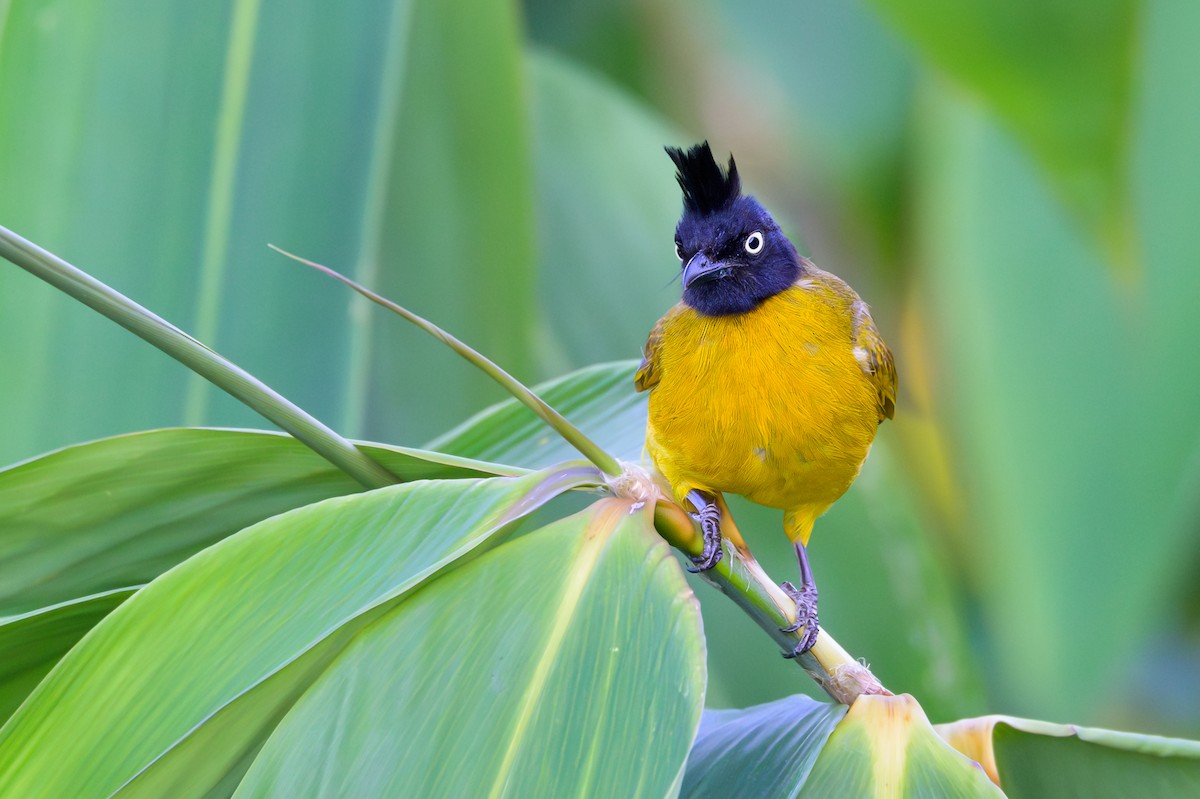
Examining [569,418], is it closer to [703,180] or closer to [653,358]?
[653,358]

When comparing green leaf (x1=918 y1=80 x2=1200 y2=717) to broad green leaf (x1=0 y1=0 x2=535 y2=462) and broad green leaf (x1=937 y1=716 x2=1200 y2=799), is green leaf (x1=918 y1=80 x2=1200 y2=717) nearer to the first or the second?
broad green leaf (x1=937 y1=716 x2=1200 y2=799)

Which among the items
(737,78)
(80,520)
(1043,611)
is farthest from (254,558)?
(737,78)

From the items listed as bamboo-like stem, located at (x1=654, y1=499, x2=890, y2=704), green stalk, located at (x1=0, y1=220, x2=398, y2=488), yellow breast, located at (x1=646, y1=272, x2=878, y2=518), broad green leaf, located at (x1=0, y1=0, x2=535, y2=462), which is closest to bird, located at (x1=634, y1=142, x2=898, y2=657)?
yellow breast, located at (x1=646, y1=272, x2=878, y2=518)

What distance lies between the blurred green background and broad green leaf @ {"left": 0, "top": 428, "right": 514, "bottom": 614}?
19 centimetres

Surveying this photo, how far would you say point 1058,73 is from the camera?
990 millimetres

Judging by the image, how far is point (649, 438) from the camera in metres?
0.83

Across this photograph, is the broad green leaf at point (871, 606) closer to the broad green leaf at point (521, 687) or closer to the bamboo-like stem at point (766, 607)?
the bamboo-like stem at point (766, 607)

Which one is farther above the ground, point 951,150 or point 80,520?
point 951,150

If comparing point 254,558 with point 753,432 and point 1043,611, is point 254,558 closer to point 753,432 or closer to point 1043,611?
point 753,432

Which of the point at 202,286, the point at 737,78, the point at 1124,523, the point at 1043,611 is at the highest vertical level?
the point at 737,78

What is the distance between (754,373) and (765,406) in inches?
1.3

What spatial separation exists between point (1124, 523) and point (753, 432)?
48 cm

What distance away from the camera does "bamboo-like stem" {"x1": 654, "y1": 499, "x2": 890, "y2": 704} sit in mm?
501

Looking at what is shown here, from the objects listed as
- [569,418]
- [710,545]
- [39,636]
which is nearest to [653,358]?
[569,418]
